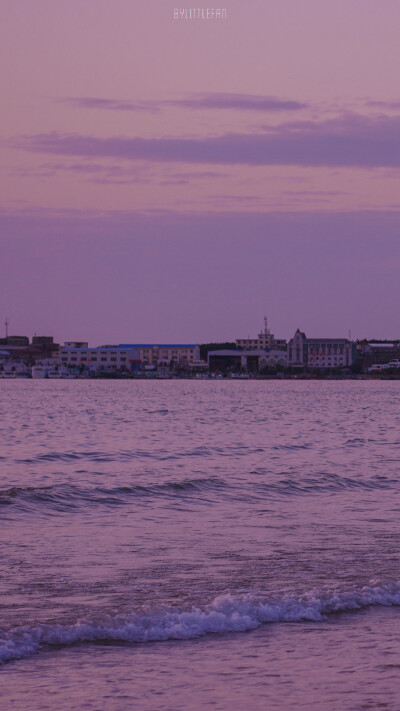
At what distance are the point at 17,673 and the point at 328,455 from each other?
82.7 ft

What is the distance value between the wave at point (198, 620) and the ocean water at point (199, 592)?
0.07 feet

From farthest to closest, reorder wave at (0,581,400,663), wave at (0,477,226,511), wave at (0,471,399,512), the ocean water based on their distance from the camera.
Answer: wave at (0,471,399,512) → wave at (0,477,226,511) → wave at (0,581,400,663) → the ocean water

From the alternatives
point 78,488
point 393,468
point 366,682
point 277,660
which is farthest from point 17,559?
point 393,468

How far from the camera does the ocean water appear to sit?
8289 mm

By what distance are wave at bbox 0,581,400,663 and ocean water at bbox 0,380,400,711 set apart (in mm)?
20

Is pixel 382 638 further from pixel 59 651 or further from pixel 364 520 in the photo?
pixel 364 520

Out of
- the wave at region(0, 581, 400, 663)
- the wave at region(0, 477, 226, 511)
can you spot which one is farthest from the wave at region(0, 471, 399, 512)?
the wave at region(0, 581, 400, 663)

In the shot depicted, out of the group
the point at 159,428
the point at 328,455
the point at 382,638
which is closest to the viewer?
the point at 382,638

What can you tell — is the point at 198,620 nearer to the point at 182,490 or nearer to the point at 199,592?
the point at 199,592

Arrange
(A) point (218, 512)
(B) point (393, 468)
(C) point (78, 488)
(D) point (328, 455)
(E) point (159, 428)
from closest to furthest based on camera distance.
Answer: (A) point (218, 512) < (C) point (78, 488) < (B) point (393, 468) < (D) point (328, 455) < (E) point (159, 428)

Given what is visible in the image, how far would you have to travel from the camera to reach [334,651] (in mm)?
9312

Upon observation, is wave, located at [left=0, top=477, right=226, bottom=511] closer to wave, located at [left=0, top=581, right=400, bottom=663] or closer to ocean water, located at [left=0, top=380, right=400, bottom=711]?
ocean water, located at [left=0, top=380, right=400, bottom=711]

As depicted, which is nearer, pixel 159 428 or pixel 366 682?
pixel 366 682

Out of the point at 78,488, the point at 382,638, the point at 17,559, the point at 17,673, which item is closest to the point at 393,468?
the point at 78,488
